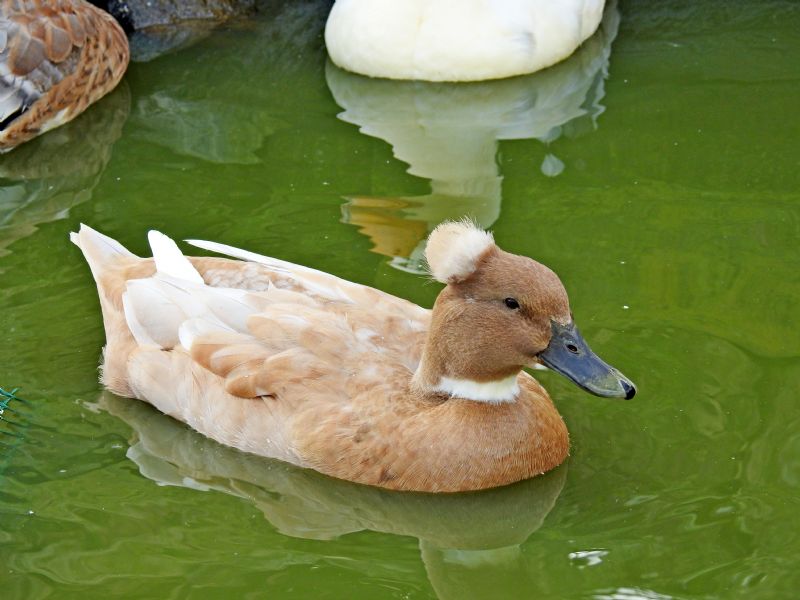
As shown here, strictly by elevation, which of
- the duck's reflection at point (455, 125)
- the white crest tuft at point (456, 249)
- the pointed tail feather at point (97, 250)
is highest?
the white crest tuft at point (456, 249)

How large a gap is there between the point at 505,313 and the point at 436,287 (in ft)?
5.52

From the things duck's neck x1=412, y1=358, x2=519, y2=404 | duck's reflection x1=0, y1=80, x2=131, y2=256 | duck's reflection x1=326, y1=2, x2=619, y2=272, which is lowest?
duck's reflection x1=0, y1=80, x2=131, y2=256

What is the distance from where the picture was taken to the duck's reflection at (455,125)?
7.55 m

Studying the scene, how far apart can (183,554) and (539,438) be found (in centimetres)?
143

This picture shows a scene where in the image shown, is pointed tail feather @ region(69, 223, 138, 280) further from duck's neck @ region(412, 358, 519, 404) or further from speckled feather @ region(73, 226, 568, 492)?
duck's neck @ region(412, 358, 519, 404)

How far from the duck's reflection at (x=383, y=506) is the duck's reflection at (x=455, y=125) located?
5.82 feet

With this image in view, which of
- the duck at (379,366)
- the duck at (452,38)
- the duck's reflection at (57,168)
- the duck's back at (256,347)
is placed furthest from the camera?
the duck at (452,38)

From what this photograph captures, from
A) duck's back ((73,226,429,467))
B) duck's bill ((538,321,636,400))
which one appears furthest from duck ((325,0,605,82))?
duck's bill ((538,321,636,400))

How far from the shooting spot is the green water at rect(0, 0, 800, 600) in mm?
5051

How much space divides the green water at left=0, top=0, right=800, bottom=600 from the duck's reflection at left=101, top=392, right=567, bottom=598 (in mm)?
11

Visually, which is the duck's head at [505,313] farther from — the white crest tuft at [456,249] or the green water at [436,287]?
the green water at [436,287]

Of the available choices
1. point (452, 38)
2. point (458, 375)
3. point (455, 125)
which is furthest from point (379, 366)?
point (452, 38)

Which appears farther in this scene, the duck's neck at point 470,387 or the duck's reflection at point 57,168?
the duck's reflection at point 57,168

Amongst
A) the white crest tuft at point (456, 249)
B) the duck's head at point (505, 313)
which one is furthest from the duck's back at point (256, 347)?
the white crest tuft at point (456, 249)
